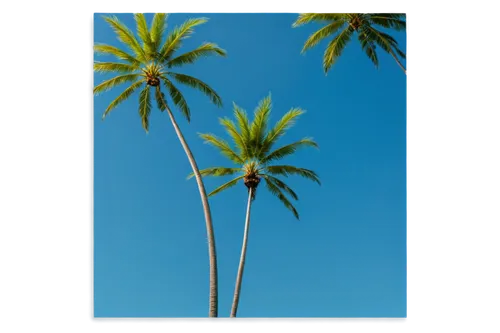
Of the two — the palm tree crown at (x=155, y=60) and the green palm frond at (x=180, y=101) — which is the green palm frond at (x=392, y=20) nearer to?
the palm tree crown at (x=155, y=60)

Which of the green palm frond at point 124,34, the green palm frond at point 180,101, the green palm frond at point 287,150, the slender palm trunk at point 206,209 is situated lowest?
the slender palm trunk at point 206,209

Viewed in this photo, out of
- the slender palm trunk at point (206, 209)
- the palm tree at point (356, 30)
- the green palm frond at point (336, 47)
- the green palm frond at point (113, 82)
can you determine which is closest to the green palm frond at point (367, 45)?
the palm tree at point (356, 30)

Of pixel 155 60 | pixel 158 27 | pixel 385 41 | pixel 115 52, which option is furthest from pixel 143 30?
pixel 385 41

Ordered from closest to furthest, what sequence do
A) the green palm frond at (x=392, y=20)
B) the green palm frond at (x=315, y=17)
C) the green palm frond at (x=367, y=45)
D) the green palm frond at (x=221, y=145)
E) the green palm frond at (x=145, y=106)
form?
the green palm frond at (x=392, y=20) → the green palm frond at (x=315, y=17) → the green palm frond at (x=367, y=45) → the green palm frond at (x=145, y=106) → the green palm frond at (x=221, y=145)

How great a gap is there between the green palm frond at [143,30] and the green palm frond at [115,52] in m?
0.22

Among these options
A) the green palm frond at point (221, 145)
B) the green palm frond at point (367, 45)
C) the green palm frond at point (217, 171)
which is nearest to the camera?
the green palm frond at point (367, 45)

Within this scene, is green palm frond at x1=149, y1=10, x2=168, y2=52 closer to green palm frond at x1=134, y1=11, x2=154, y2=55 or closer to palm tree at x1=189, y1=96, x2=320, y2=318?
green palm frond at x1=134, y1=11, x2=154, y2=55

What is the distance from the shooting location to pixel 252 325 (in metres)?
3.36

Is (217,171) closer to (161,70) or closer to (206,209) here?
(206,209)

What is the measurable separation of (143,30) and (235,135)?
1646 mm

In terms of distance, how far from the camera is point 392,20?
3494 mm

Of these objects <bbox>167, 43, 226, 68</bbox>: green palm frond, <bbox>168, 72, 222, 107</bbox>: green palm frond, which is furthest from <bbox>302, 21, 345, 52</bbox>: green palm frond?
<bbox>168, 72, 222, 107</bbox>: green palm frond

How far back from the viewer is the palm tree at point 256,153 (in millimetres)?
4016

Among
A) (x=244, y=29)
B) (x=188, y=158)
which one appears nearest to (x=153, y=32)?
(x=244, y=29)
